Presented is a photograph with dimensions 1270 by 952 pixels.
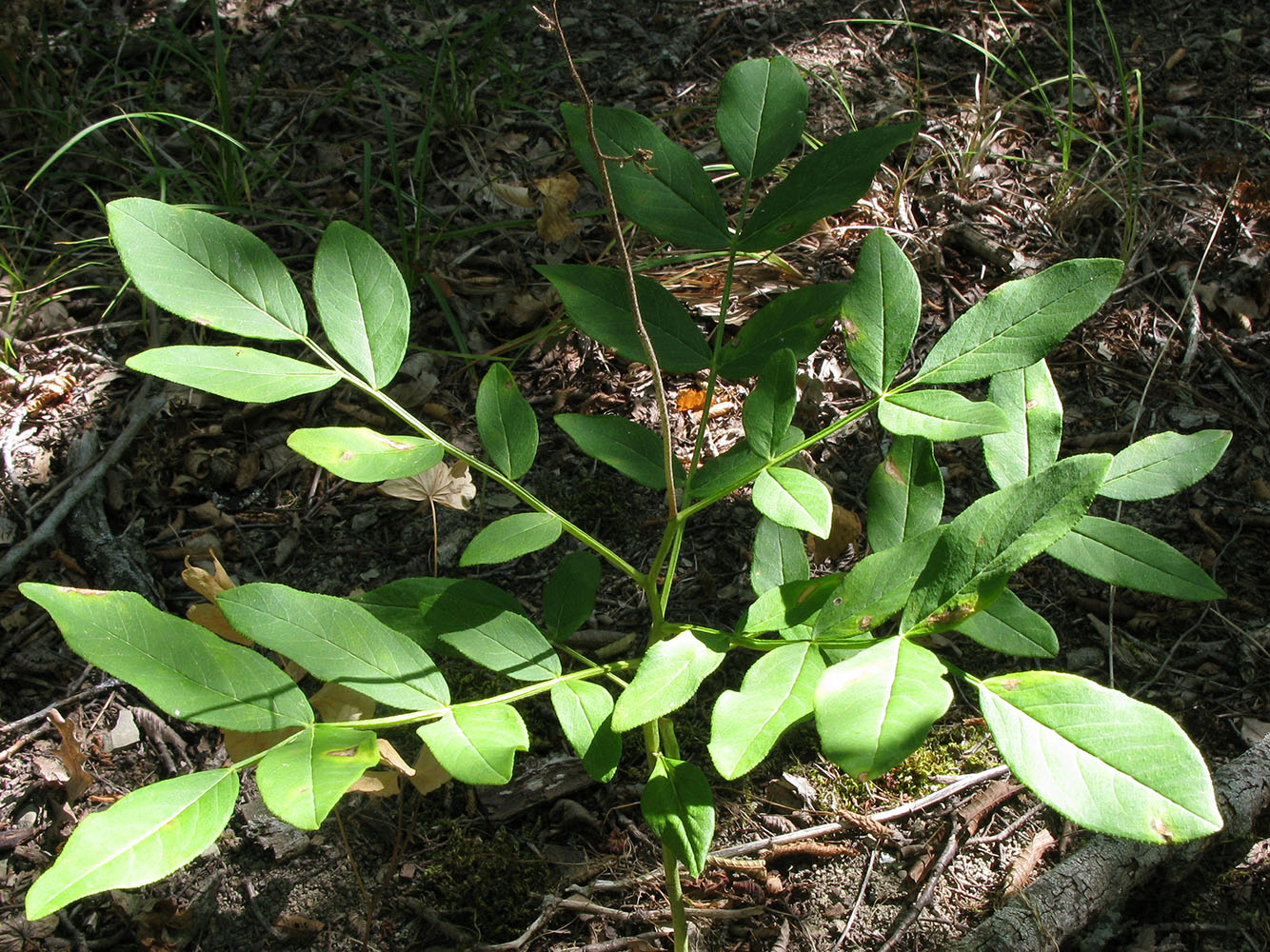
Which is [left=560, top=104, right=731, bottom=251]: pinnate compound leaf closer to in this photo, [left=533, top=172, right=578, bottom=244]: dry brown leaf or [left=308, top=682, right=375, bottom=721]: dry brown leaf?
[left=308, top=682, right=375, bottom=721]: dry brown leaf

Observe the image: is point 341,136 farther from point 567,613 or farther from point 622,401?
point 567,613

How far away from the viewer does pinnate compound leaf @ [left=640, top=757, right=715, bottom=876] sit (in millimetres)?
1072

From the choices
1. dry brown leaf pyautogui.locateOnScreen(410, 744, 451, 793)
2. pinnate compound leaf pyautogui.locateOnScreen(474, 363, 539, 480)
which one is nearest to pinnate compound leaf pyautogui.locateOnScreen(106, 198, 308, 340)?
pinnate compound leaf pyautogui.locateOnScreen(474, 363, 539, 480)

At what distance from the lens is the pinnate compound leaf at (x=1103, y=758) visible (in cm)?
74

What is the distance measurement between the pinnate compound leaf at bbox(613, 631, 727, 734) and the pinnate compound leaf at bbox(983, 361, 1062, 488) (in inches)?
19.4

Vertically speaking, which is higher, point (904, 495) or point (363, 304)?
point (363, 304)

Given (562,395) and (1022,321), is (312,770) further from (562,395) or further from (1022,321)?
(562,395)

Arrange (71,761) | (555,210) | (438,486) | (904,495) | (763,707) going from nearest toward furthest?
(763,707), (904,495), (71,761), (438,486), (555,210)

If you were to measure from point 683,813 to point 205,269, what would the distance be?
35.1 inches

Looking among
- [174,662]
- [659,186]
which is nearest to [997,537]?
[659,186]

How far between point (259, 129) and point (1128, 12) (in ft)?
9.22

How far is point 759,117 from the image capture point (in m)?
1.32

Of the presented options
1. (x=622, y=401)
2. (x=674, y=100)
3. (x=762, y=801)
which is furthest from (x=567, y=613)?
(x=674, y=100)

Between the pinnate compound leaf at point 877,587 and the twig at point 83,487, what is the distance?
69.6 inches
